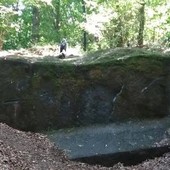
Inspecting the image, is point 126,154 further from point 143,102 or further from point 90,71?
point 90,71

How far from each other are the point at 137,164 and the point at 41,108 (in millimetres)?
3342

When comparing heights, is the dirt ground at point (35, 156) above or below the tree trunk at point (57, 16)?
below

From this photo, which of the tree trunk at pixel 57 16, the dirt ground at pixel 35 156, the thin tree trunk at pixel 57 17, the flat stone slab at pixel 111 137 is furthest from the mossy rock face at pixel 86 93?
the thin tree trunk at pixel 57 17

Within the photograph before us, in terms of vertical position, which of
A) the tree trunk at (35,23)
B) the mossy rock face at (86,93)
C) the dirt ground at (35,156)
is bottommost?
the dirt ground at (35,156)

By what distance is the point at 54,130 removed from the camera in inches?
431

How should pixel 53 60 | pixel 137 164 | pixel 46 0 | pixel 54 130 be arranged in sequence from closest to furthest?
pixel 137 164
pixel 54 130
pixel 53 60
pixel 46 0

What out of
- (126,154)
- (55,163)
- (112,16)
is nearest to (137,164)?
(126,154)

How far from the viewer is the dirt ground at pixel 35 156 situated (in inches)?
300

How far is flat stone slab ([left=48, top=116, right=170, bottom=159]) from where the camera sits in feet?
31.0

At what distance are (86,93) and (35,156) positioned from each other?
315 centimetres

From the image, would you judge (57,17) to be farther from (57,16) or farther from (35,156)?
(35,156)

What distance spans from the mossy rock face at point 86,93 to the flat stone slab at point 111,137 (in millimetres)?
407

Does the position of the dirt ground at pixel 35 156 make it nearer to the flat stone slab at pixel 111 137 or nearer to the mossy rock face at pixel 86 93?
the flat stone slab at pixel 111 137

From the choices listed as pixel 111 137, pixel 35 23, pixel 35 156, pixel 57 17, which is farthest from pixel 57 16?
pixel 35 156
